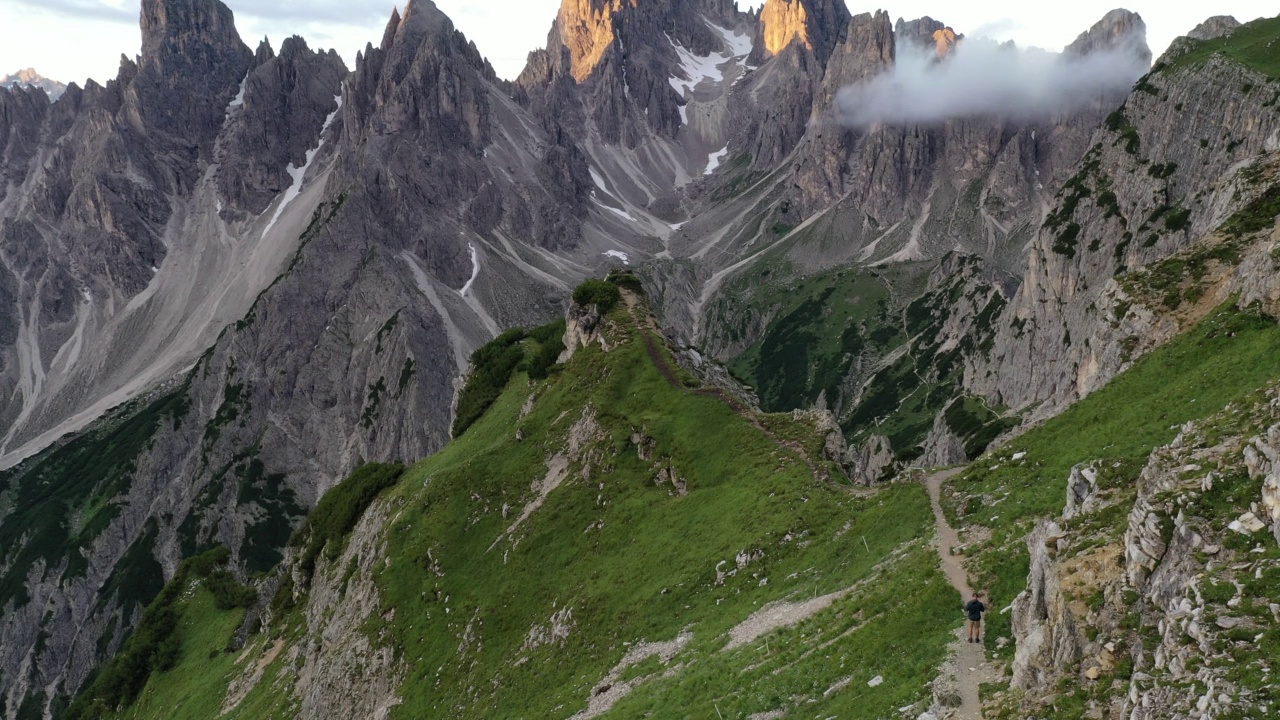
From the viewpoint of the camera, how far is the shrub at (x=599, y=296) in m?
88.8

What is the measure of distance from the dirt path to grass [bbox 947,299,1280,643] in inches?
34.3

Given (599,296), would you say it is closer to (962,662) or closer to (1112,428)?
(1112,428)

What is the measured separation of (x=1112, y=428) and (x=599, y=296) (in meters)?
57.4

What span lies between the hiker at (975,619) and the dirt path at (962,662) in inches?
10.0

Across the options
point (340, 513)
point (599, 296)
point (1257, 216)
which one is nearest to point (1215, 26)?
point (1257, 216)

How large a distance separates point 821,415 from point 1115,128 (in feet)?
485

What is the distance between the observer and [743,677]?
110 ft

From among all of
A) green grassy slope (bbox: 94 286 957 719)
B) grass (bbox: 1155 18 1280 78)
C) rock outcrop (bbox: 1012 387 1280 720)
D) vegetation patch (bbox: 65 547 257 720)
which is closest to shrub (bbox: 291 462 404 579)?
green grassy slope (bbox: 94 286 957 719)

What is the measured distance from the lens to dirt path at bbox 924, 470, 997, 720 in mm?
23500

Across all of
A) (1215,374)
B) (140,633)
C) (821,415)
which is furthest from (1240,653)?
(140,633)

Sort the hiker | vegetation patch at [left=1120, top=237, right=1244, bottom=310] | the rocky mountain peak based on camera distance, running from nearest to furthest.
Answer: the hiker < vegetation patch at [left=1120, top=237, right=1244, bottom=310] < the rocky mountain peak

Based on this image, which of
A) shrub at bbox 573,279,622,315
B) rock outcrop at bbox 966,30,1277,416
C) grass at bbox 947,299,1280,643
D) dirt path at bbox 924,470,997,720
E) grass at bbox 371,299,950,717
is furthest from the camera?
rock outcrop at bbox 966,30,1277,416

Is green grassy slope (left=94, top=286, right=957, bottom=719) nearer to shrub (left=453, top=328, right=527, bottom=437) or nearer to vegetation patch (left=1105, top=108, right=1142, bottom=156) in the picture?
shrub (left=453, top=328, right=527, bottom=437)

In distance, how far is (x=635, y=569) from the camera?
5388 cm
